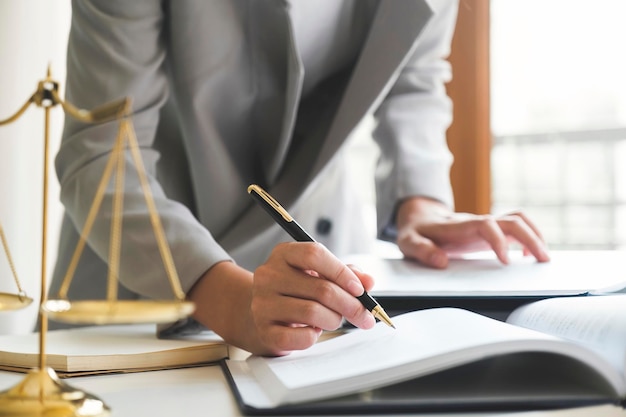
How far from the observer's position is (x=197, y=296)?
0.76 metres

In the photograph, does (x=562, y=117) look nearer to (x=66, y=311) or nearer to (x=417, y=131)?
(x=417, y=131)

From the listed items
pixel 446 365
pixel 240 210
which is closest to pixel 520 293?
pixel 446 365

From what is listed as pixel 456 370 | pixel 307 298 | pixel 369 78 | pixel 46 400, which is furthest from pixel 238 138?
pixel 46 400

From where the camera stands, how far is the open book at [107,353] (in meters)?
0.63

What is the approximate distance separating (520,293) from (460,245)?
294 millimetres

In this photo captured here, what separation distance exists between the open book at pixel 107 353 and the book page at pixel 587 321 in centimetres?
29

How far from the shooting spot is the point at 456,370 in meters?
0.57

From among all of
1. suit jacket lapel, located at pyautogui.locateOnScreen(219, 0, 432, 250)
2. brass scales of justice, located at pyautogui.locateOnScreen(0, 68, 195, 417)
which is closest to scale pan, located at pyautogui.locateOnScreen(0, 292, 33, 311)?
brass scales of justice, located at pyautogui.locateOnScreen(0, 68, 195, 417)

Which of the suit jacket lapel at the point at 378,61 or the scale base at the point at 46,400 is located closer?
the scale base at the point at 46,400

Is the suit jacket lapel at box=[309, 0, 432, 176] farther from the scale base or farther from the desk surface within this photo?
the scale base

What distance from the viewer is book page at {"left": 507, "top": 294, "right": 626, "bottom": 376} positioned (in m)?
0.52

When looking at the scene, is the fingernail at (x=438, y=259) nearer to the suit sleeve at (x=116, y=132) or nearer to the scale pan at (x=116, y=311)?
the suit sleeve at (x=116, y=132)

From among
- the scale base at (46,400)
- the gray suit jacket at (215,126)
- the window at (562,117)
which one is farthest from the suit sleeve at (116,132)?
the window at (562,117)

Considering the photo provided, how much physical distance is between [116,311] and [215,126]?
675mm
